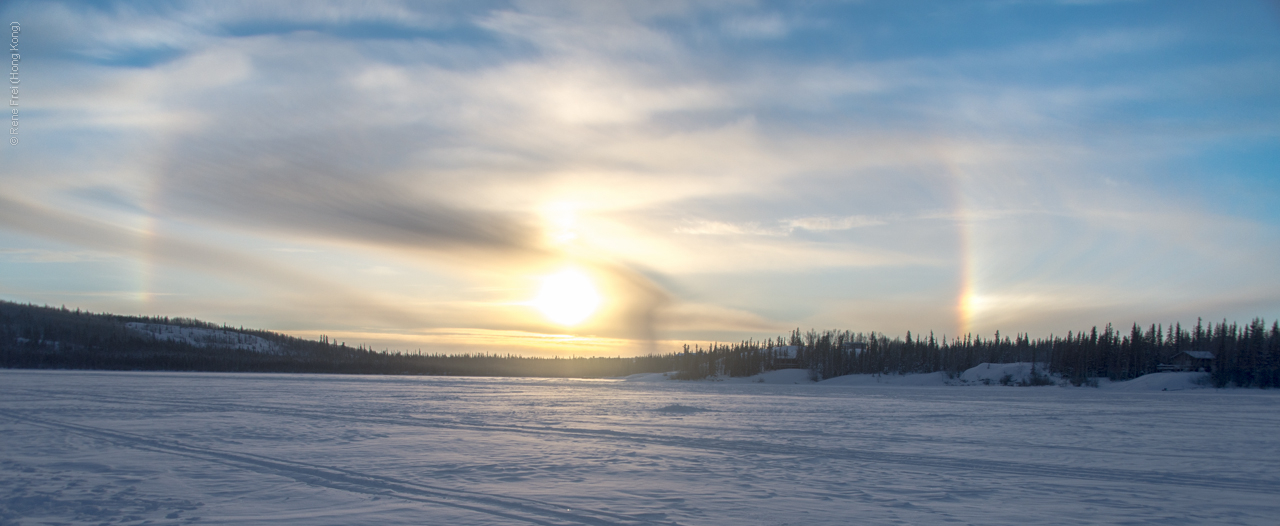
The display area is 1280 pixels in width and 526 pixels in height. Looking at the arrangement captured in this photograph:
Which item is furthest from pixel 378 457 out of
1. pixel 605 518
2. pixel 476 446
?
pixel 605 518

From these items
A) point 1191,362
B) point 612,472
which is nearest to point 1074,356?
point 1191,362

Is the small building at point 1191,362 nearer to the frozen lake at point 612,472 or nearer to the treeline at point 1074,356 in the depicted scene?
the treeline at point 1074,356

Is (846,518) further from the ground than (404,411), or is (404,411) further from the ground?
(846,518)

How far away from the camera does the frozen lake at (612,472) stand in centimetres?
1150

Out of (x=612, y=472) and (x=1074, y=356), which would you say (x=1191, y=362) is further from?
(x=612, y=472)

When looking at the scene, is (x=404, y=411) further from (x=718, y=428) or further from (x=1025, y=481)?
(x=1025, y=481)

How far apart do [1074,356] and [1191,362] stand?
54.5 ft

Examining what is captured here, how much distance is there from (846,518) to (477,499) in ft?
21.0

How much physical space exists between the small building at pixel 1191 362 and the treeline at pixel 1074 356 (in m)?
1.59

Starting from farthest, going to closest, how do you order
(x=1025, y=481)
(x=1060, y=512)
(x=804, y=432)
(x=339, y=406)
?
(x=339, y=406), (x=804, y=432), (x=1025, y=481), (x=1060, y=512)

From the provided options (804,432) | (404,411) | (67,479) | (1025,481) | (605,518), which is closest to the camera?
(605,518)

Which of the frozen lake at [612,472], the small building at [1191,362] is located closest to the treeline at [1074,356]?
the small building at [1191,362]

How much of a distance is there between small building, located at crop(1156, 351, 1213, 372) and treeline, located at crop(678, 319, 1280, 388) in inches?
62.8

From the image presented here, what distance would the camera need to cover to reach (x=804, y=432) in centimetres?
2577
